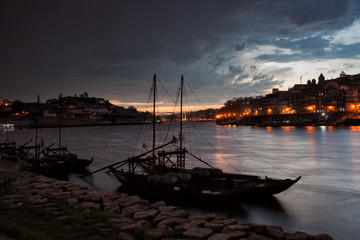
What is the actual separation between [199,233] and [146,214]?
3255 millimetres

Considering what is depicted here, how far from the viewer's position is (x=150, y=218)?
41.8 feet

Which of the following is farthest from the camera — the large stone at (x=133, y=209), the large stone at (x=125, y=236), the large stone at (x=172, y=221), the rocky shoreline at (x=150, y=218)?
the large stone at (x=133, y=209)

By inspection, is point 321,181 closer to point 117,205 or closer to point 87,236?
point 117,205

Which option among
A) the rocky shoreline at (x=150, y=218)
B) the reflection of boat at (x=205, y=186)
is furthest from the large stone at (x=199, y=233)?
the reflection of boat at (x=205, y=186)

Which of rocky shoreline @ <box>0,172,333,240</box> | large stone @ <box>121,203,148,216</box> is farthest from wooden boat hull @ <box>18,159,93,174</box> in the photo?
large stone @ <box>121,203,148,216</box>

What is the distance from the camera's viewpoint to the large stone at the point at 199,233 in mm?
10366

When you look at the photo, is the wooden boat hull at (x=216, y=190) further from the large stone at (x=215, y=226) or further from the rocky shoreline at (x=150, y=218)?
the large stone at (x=215, y=226)

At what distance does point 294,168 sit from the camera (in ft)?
117

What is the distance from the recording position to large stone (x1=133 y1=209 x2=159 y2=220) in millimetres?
12625

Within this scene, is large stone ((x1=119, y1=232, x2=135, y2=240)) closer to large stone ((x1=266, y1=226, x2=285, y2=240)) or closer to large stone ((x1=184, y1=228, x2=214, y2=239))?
large stone ((x1=184, y1=228, x2=214, y2=239))

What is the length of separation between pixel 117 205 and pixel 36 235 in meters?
5.41

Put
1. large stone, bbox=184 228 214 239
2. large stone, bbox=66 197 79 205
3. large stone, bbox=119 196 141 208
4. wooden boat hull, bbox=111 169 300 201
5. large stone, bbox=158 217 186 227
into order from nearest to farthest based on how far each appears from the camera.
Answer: large stone, bbox=184 228 214 239
large stone, bbox=158 217 186 227
large stone, bbox=66 197 79 205
large stone, bbox=119 196 141 208
wooden boat hull, bbox=111 169 300 201

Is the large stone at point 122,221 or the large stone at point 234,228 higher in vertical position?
the large stone at point 122,221

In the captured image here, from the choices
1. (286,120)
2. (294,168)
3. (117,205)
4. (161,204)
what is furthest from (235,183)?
(286,120)
